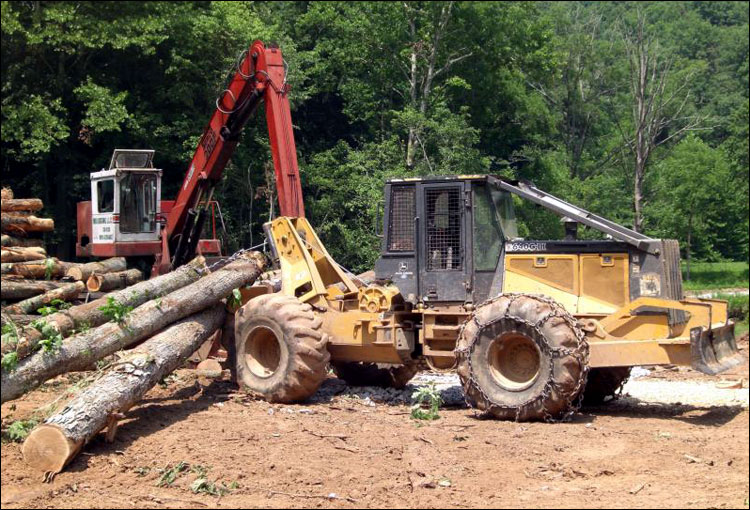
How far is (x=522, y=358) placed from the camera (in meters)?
11.8

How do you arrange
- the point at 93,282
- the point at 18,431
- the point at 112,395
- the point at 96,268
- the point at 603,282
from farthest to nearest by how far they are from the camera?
1. the point at 96,268
2. the point at 93,282
3. the point at 603,282
4. the point at 112,395
5. the point at 18,431

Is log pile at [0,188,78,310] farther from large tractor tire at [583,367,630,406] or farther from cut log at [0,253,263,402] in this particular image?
large tractor tire at [583,367,630,406]

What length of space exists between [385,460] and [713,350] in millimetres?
4485

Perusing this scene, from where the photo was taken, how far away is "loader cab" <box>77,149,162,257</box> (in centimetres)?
1969

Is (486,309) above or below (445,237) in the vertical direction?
below

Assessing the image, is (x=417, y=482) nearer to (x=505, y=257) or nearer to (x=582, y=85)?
(x=505, y=257)

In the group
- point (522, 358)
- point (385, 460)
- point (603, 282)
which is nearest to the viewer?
point (385, 460)

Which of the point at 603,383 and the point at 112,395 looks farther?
the point at 603,383

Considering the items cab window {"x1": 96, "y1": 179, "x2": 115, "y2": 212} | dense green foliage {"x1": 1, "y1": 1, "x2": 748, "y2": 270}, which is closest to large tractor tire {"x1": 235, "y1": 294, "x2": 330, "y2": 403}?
cab window {"x1": 96, "y1": 179, "x2": 115, "y2": 212}

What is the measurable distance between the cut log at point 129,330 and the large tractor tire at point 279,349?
624 millimetres

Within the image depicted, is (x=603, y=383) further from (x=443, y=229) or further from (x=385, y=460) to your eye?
(x=385, y=460)

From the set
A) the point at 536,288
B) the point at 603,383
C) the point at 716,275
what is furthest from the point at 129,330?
the point at 716,275

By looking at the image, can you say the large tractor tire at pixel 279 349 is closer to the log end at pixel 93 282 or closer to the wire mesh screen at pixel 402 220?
the wire mesh screen at pixel 402 220

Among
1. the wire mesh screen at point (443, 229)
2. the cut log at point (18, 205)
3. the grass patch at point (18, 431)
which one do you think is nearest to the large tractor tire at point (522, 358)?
the wire mesh screen at point (443, 229)
